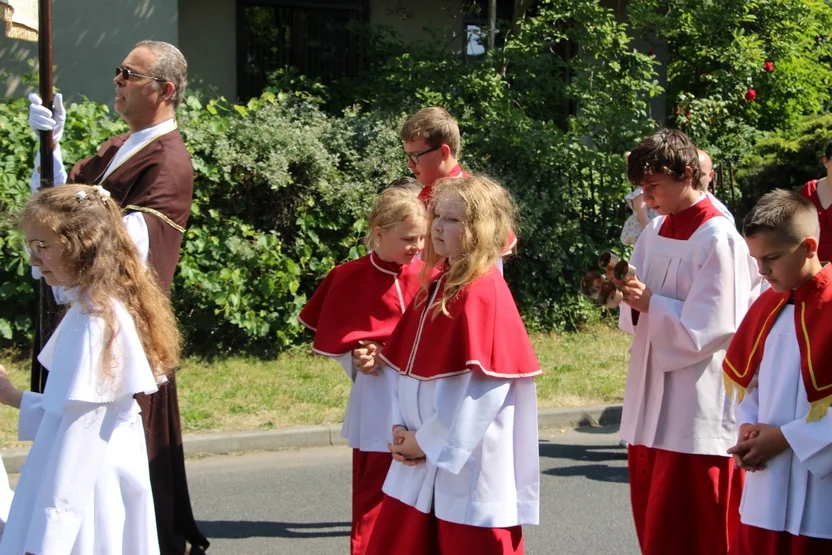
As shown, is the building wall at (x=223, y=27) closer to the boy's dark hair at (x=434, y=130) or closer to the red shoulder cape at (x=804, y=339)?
the boy's dark hair at (x=434, y=130)

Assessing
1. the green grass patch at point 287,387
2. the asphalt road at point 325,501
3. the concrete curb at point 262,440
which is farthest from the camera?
the green grass patch at point 287,387

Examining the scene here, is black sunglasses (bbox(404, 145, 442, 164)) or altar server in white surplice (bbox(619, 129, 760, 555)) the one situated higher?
black sunglasses (bbox(404, 145, 442, 164))

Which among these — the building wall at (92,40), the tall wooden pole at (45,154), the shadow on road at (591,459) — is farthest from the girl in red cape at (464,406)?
the building wall at (92,40)

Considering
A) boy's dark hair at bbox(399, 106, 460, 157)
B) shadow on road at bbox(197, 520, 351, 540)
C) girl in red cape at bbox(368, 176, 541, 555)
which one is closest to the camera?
girl in red cape at bbox(368, 176, 541, 555)

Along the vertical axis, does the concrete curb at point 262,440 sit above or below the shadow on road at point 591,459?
above

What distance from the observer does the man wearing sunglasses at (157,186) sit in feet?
14.2

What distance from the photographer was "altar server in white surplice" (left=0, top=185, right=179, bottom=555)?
10.1ft

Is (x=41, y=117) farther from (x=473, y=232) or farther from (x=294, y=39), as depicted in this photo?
(x=294, y=39)

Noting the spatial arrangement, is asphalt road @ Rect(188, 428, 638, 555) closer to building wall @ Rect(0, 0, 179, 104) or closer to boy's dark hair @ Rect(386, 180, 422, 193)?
boy's dark hair @ Rect(386, 180, 422, 193)

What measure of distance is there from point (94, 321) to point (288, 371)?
5428mm

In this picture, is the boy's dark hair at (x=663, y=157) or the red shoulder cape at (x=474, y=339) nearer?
the red shoulder cape at (x=474, y=339)

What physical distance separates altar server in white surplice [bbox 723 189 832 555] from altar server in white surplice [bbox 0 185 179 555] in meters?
1.92

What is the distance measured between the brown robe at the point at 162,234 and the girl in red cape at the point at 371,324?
2.35 feet

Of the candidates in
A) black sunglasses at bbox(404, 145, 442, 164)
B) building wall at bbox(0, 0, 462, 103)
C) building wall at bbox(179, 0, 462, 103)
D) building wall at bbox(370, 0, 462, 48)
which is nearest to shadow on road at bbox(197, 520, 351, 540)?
black sunglasses at bbox(404, 145, 442, 164)
